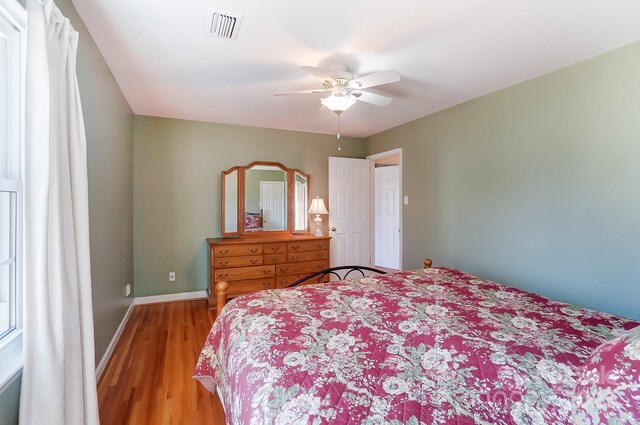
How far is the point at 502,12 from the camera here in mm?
1725

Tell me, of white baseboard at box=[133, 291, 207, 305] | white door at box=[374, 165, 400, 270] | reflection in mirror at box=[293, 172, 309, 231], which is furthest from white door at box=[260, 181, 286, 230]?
white door at box=[374, 165, 400, 270]

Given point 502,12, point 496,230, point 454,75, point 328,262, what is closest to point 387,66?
point 454,75

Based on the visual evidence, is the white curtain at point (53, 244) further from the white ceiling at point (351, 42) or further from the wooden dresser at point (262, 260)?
the wooden dresser at point (262, 260)

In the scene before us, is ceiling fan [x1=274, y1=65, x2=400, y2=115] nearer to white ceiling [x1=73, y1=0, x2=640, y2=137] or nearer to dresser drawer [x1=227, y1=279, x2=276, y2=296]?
white ceiling [x1=73, y1=0, x2=640, y2=137]

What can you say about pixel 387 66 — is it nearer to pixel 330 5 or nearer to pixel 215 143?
pixel 330 5

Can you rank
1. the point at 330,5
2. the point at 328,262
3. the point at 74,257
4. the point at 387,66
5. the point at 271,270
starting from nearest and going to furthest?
the point at 74,257
the point at 330,5
the point at 387,66
the point at 271,270
the point at 328,262

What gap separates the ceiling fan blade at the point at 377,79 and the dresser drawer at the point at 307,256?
7.91 feet

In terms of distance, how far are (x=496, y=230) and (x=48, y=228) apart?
11.2ft

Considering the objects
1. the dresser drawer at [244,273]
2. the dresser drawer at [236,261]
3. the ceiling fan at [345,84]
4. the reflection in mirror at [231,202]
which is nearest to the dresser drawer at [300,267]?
the dresser drawer at [244,273]

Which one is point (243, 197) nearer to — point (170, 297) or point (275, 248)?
point (275, 248)

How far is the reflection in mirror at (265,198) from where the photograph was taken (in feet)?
13.5

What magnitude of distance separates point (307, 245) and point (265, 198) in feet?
2.96

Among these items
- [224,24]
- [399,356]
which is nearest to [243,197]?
[224,24]

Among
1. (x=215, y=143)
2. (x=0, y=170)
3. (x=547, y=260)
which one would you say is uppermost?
(x=215, y=143)
